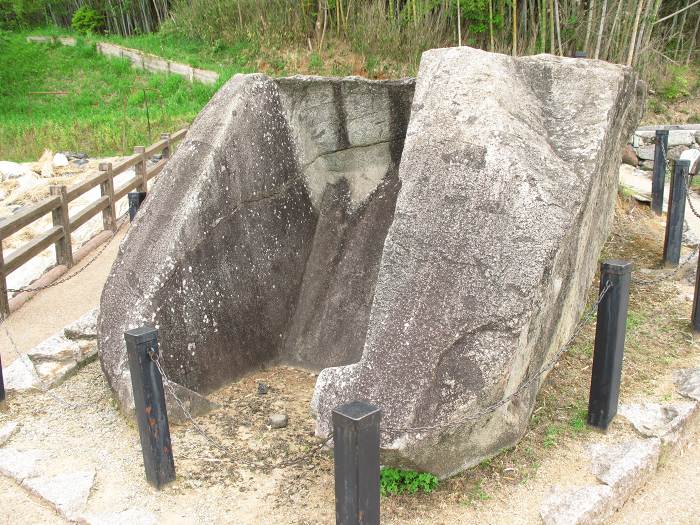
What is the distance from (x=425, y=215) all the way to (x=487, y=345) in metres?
0.75

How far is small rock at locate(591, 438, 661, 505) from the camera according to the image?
342cm

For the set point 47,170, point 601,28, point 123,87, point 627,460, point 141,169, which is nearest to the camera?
point 627,460

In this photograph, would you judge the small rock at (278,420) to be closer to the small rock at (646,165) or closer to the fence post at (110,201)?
the fence post at (110,201)

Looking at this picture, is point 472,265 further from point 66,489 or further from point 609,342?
point 66,489

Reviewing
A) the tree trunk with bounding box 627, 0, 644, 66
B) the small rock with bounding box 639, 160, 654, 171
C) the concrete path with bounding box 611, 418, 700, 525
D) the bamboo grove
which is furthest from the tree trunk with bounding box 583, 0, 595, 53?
the concrete path with bounding box 611, 418, 700, 525

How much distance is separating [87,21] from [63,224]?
2506 cm

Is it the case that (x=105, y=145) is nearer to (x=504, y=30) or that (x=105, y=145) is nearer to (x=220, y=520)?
(x=504, y=30)

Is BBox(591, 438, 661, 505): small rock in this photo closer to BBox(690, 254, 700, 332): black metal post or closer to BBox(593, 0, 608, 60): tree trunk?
BBox(690, 254, 700, 332): black metal post

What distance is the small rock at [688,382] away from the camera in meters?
4.22

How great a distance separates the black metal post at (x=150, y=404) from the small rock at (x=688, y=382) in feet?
9.81

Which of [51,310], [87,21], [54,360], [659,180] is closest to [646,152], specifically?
[659,180]

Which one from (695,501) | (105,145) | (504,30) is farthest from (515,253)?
(105,145)

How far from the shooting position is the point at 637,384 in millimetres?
4387

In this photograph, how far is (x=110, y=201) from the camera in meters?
8.72
